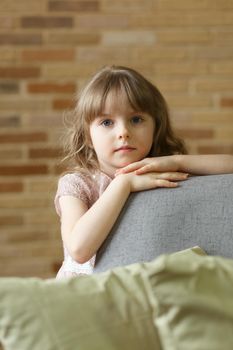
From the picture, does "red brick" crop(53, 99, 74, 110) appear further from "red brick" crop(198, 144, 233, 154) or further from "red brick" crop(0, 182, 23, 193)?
"red brick" crop(198, 144, 233, 154)

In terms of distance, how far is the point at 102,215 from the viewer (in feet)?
4.74

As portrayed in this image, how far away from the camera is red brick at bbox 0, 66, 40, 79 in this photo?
259 centimetres

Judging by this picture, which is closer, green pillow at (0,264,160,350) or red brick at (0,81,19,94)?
green pillow at (0,264,160,350)

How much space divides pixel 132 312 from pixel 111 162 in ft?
2.05

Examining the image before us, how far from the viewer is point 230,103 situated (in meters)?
2.68

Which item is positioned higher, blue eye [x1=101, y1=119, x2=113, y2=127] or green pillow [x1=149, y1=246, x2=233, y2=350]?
blue eye [x1=101, y1=119, x2=113, y2=127]

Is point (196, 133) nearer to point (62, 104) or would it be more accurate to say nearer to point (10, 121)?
point (62, 104)

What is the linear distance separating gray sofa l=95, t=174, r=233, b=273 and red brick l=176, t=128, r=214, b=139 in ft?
3.97

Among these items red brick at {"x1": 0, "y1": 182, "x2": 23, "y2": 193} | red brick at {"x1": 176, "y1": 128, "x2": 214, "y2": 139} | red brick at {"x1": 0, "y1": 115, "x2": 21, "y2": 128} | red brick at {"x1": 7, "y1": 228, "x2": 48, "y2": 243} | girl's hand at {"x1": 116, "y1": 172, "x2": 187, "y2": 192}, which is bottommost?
red brick at {"x1": 7, "y1": 228, "x2": 48, "y2": 243}

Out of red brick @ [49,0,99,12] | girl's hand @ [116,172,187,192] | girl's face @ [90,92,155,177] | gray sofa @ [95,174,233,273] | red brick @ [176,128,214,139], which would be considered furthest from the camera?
red brick @ [176,128,214,139]

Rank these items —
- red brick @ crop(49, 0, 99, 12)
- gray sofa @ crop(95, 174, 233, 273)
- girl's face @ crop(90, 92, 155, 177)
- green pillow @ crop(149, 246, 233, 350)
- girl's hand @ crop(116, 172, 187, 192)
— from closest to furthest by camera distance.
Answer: green pillow @ crop(149, 246, 233, 350) < gray sofa @ crop(95, 174, 233, 273) < girl's hand @ crop(116, 172, 187, 192) < girl's face @ crop(90, 92, 155, 177) < red brick @ crop(49, 0, 99, 12)

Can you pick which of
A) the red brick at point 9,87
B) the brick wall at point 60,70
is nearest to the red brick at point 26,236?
the brick wall at point 60,70

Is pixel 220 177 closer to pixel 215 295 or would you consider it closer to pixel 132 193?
pixel 132 193

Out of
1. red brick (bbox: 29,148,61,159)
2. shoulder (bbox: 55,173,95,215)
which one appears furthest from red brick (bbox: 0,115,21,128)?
shoulder (bbox: 55,173,95,215)
